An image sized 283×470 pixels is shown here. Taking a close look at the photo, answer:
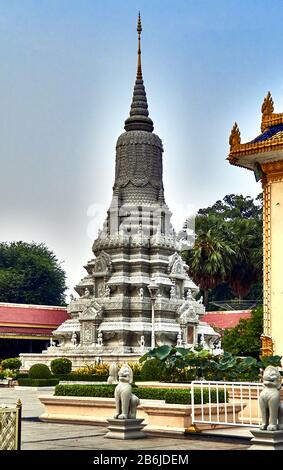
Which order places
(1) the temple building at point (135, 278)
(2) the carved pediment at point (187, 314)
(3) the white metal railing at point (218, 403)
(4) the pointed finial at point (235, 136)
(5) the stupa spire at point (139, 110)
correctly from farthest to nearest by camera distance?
(5) the stupa spire at point (139, 110), (2) the carved pediment at point (187, 314), (1) the temple building at point (135, 278), (4) the pointed finial at point (235, 136), (3) the white metal railing at point (218, 403)

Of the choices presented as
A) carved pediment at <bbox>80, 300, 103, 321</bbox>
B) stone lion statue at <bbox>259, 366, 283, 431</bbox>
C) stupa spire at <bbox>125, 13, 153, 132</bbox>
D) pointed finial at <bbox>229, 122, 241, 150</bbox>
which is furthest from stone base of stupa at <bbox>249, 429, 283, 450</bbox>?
stupa spire at <bbox>125, 13, 153, 132</bbox>

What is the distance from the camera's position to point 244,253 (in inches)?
2699

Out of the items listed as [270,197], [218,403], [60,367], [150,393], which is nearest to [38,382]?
[60,367]

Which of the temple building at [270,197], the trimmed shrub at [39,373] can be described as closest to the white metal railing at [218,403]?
the temple building at [270,197]

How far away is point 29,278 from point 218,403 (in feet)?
196

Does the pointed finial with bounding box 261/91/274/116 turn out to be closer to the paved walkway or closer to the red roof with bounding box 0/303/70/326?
the paved walkway

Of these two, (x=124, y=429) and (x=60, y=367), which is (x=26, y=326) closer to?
(x=60, y=367)

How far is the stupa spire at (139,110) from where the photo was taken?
5106cm

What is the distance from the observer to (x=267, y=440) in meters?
12.7

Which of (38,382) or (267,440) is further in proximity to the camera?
(38,382)

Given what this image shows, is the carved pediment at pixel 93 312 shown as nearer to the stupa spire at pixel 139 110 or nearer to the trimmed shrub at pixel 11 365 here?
the trimmed shrub at pixel 11 365

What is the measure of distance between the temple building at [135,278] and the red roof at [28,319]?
421 centimetres
